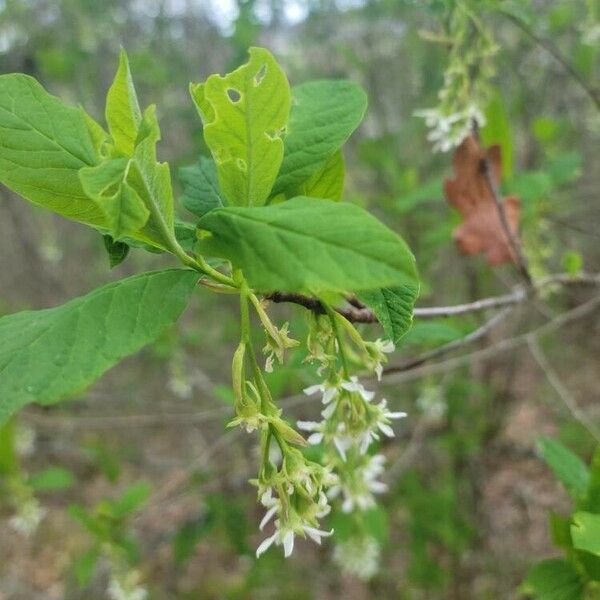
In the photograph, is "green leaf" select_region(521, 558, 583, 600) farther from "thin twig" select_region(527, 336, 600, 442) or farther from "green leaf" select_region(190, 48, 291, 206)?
"green leaf" select_region(190, 48, 291, 206)

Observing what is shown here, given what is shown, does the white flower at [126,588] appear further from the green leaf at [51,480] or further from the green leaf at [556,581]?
the green leaf at [556,581]

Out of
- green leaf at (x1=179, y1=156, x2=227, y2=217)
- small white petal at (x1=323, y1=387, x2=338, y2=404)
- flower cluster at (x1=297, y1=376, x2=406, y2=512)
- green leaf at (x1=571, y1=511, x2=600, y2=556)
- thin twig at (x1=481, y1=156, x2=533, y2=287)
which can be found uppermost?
green leaf at (x1=179, y1=156, x2=227, y2=217)

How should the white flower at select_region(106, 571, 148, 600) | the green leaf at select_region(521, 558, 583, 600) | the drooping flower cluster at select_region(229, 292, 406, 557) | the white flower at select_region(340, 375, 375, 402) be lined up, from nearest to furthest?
the drooping flower cluster at select_region(229, 292, 406, 557)
the white flower at select_region(340, 375, 375, 402)
the green leaf at select_region(521, 558, 583, 600)
the white flower at select_region(106, 571, 148, 600)

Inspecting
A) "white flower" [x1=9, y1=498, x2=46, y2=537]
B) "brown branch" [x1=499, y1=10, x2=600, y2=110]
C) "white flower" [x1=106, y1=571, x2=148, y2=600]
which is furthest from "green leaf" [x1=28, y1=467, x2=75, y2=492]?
"brown branch" [x1=499, y1=10, x2=600, y2=110]

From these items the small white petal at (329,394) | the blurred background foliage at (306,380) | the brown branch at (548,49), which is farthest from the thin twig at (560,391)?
the small white petal at (329,394)

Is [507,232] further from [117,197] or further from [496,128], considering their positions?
[117,197]

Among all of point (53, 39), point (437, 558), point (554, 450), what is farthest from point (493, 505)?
point (53, 39)

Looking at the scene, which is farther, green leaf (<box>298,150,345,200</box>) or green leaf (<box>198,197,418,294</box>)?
green leaf (<box>298,150,345,200</box>)
